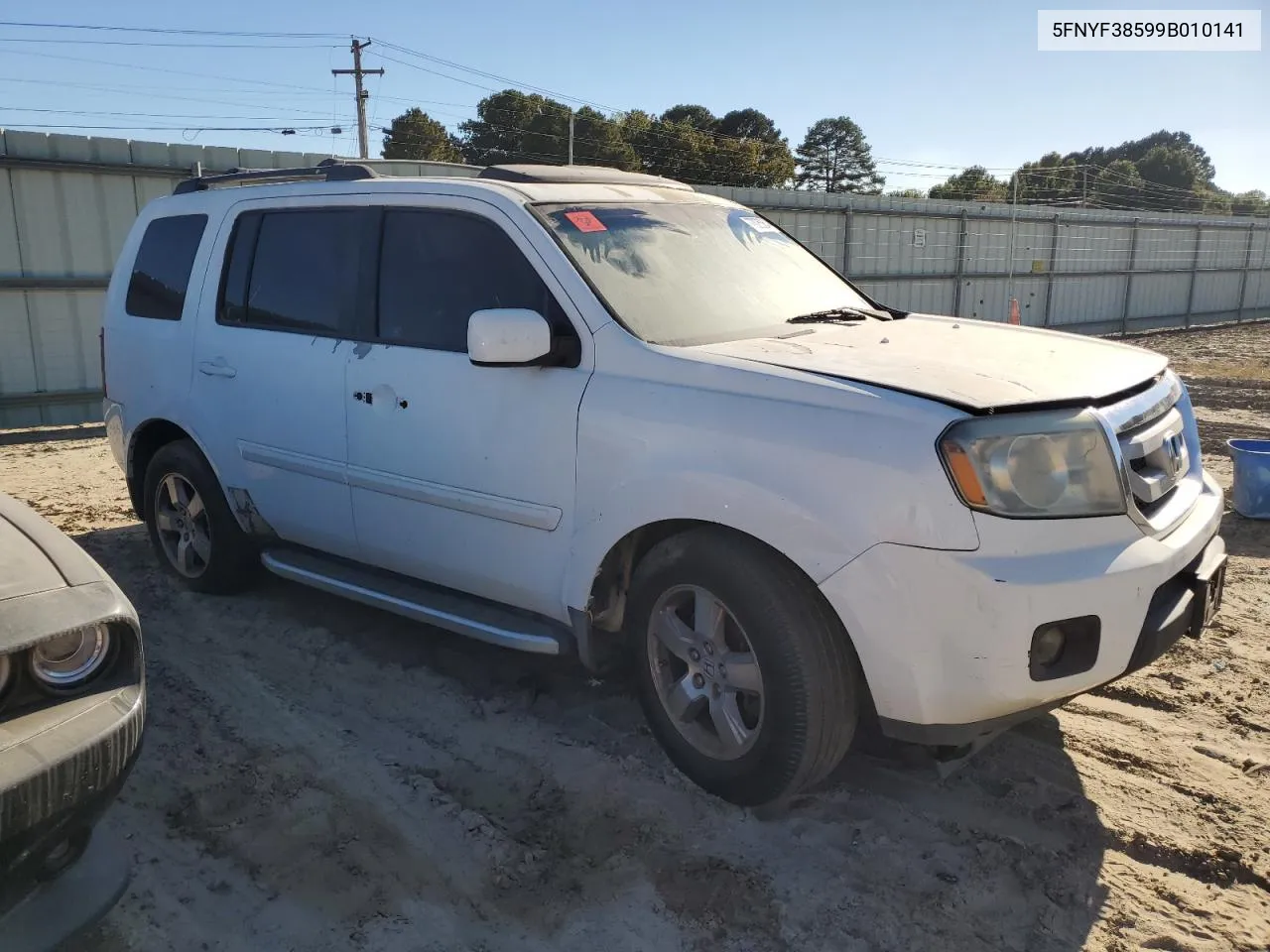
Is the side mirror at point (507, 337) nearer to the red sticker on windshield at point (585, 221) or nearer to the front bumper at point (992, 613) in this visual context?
the red sticker on windshield at point (585, 221)

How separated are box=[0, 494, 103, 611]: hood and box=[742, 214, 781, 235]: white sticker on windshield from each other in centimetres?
297

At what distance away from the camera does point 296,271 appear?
14.4 feet

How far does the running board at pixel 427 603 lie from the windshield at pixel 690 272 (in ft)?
3.63

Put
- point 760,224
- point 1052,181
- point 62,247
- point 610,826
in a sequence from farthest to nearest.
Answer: point 1052,181 < point 62,247 < point 760,224 < point 610,826

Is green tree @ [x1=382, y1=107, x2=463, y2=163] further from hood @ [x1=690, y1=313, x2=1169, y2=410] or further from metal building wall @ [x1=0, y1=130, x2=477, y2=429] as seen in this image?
hood @ [x1=690, y1=313, x2=1169, y2=410]

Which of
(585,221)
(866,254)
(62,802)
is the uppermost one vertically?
(585,221)

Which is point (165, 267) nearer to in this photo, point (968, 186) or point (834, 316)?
point (834, 316)

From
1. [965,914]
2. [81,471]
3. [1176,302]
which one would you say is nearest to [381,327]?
[965,914]

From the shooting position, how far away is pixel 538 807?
3.19 metres

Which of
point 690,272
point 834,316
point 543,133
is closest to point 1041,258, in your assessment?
point 834,316

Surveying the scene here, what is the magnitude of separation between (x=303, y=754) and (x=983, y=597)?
235 centimetres

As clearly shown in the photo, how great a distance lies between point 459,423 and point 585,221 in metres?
0.88

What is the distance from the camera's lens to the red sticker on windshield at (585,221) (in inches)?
145

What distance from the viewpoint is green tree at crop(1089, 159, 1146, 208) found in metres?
85.4
